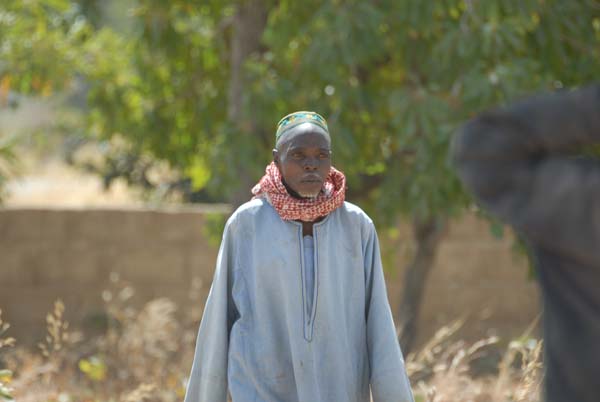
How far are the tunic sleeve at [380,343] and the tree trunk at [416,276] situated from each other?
3.60 m

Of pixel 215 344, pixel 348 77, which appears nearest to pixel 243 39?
pixel 348 77

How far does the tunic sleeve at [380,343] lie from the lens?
10.9ft

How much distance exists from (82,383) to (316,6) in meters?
2.78

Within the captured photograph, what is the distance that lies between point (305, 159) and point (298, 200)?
14cm

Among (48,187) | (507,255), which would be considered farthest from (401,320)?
(48,187)

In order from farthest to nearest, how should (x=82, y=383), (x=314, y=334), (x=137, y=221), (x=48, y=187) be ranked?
(x=48, y=187) → (x=137, y=221) → (x=82, y=383) → (x=314, y=334)

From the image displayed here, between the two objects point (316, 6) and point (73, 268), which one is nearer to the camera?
point (316, 6)

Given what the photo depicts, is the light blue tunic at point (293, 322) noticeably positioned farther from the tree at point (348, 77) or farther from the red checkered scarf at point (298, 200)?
the tree at point (348, 77)

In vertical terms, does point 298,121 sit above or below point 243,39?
below

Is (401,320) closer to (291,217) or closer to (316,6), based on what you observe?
(316,6)

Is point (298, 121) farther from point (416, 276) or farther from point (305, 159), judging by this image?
point (416, 276)

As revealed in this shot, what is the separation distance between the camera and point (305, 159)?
3342 mm

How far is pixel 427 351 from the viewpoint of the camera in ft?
14.9

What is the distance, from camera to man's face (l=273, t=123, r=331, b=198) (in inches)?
131
